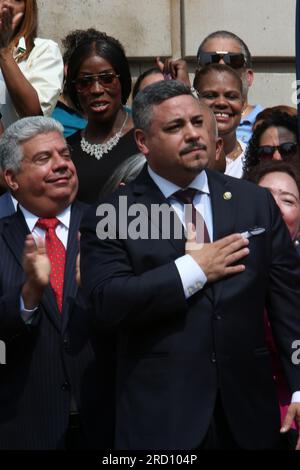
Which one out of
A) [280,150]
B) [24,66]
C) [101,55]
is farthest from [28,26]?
Answer: [280,150]

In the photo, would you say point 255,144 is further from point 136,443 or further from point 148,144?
point 136,443

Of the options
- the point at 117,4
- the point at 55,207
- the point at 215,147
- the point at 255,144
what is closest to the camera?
the point at 55,207

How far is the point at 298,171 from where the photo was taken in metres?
5.57

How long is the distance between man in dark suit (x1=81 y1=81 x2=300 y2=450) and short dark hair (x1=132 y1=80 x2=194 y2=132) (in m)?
0.09

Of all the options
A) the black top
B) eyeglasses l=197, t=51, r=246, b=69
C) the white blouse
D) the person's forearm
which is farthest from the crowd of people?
eyeglasses l=197, t=51, r=246, b=69

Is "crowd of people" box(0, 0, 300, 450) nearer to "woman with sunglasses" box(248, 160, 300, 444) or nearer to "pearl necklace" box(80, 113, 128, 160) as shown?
"woman with sunglasses" box(248, 160, 300, 444)

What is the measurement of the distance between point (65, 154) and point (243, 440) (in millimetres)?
1610

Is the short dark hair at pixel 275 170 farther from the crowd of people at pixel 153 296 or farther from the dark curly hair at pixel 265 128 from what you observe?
the dark curly hair at pixel 265 128

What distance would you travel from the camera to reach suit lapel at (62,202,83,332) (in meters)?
5.01

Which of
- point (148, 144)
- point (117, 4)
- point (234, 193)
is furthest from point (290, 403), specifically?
point (117, 4)

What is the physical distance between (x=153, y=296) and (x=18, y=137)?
132 centimetres

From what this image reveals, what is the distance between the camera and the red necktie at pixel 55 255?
5.08m
